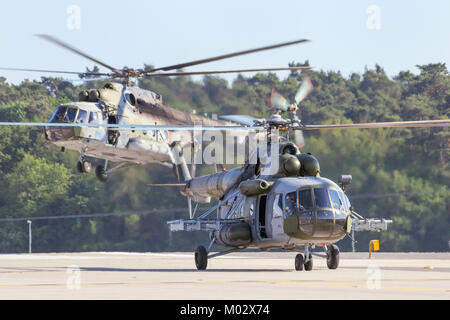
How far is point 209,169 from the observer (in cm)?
8019

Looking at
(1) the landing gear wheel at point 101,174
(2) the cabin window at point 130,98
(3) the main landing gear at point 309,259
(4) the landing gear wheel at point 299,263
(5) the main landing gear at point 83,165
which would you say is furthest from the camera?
(1) the landing gear wheel at point 101,174

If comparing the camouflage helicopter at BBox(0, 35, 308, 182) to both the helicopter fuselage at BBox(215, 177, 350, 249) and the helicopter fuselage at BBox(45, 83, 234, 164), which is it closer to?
the helicopter fuselage at BBox(45, 83, 234, 164)

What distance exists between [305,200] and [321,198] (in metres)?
0.44

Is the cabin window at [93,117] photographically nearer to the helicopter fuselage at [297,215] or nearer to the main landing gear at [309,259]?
the helicopter fuselage at [297,215]

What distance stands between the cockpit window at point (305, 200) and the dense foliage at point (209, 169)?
1521 inches

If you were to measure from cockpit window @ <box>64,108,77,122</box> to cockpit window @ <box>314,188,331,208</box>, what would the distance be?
53.0 ft

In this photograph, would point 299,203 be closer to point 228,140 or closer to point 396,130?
A: point 228,140

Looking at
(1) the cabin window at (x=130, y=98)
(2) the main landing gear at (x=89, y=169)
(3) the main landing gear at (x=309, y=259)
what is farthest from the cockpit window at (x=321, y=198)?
(2) the main landing gear at (x=89, y=169)

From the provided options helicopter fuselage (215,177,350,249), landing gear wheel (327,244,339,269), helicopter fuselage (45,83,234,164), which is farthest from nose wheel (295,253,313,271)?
helicopter fuselage (45,83,234,164)

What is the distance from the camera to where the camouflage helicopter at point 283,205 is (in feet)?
74.1

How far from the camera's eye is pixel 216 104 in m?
66.2
